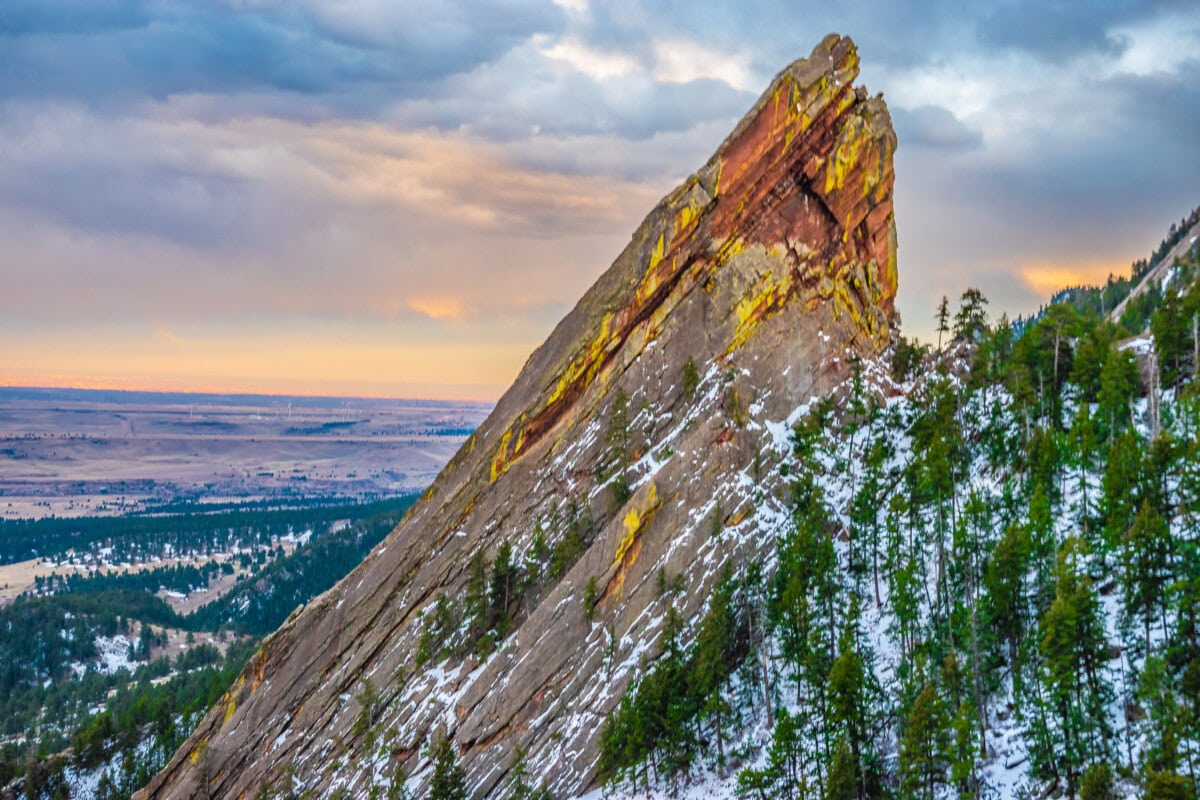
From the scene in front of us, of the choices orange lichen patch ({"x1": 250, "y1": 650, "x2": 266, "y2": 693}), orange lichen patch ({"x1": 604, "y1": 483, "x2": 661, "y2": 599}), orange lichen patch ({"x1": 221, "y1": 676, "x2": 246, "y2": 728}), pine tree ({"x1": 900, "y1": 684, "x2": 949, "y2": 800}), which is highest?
orange lichen patch ({"x1": 604, "y1": 483, "x2": 661, "y2": 599})

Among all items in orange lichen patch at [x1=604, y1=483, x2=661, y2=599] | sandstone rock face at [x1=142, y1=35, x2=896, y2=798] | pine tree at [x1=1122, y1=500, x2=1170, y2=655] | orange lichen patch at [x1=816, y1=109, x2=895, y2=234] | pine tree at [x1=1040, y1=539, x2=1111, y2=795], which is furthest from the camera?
orange lichen patch at [x1=816, y1=109, x2=895, y2=234]

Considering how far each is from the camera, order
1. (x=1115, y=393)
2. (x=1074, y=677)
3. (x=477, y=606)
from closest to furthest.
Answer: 1. (x=1074, y=677)
2. (x=1115, y=393)
3. (x=477, y=606)

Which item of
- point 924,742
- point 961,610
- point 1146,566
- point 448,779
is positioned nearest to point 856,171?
point 961,610

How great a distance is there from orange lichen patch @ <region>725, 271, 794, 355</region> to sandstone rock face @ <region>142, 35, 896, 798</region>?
6.9 inches

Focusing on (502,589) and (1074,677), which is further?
(502,589)

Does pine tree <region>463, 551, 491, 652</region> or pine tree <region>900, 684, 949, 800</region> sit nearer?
pine tree <region>900, 684, 949, 800</region>

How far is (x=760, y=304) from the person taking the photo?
84188mm

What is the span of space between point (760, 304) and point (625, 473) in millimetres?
19530

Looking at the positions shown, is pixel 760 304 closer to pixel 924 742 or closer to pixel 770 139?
pixel 770 139

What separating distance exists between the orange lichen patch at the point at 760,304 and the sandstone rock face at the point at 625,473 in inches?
6.9

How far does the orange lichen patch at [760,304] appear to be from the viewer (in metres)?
83.0

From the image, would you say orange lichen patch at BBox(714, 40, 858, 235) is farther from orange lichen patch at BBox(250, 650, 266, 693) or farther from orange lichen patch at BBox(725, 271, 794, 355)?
orange lichen patch at BBox(250, 650, 266, 693)

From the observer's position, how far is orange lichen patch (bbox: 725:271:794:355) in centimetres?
8300

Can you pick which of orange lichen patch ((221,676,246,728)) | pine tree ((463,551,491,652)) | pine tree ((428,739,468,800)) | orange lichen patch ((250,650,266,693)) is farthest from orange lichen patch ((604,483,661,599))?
orange lichen patch ((221,676,246,728))
